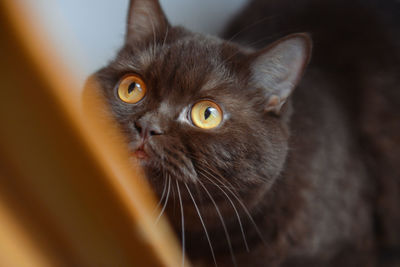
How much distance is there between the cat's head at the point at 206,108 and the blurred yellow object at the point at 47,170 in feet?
0.35

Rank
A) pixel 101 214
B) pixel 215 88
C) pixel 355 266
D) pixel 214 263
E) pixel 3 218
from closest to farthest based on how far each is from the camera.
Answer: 1. pixel 3 218
2. pixel 101 214
3. pixel 215 88
4. pixel 214 263
5. pixel 355 266

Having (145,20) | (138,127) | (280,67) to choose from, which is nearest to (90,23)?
(145,20)

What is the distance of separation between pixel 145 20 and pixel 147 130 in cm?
45

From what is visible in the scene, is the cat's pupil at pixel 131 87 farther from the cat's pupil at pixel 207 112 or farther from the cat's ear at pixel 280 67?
the cat's ear at pixel 280 67

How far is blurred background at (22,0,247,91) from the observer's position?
106 centimetres

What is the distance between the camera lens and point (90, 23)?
1.24m

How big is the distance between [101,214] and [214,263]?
461 mm

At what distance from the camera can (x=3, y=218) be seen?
1.90 feet

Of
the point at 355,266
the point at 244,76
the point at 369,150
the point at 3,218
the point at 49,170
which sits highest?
the point at 369,150

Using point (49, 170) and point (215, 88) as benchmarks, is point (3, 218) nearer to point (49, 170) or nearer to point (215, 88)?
point (49, 170)

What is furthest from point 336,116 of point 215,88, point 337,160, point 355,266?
point 215,88

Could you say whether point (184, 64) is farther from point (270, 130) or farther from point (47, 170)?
point (47, 170)

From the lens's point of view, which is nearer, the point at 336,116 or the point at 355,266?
the point at 355,266

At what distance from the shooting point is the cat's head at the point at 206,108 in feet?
3.00
